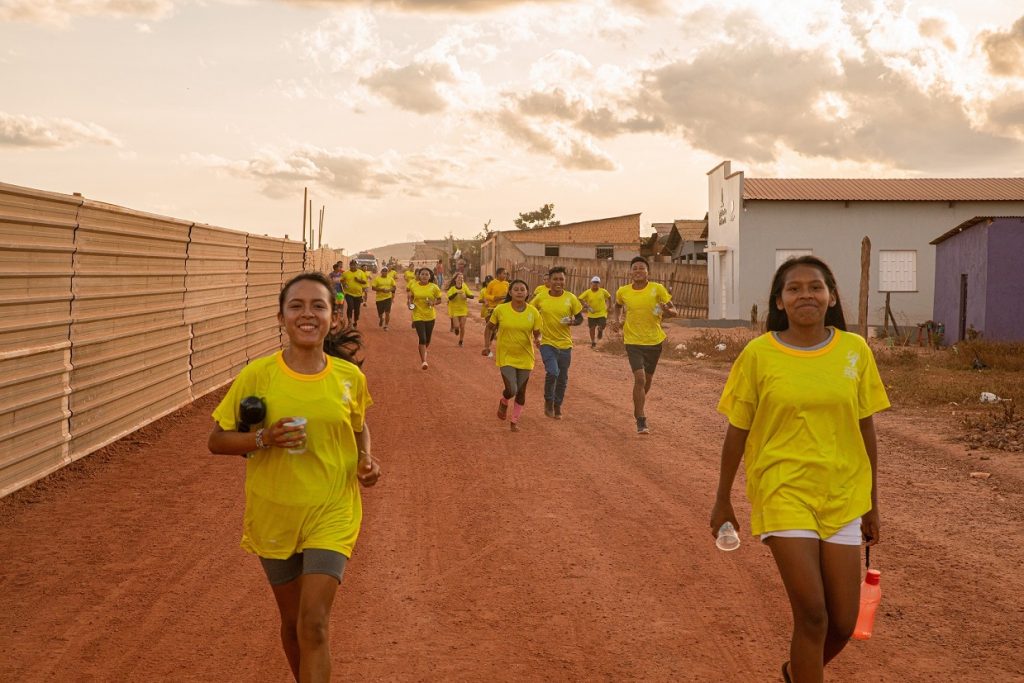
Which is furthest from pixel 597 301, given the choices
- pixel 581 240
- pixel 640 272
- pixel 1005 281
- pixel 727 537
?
pixel 581 240

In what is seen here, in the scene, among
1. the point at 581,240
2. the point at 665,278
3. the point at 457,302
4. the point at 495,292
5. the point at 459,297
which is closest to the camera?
the point at 495,292

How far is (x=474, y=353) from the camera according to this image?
71.5ft

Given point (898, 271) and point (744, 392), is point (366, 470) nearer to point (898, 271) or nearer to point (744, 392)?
point (744, 392)

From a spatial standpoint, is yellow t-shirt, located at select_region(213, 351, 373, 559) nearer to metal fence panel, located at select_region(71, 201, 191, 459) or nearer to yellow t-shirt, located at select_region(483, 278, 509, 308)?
metal fence panel, located at select_region(71, 201, 191, 459)

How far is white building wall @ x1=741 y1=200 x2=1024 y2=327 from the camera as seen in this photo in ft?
105

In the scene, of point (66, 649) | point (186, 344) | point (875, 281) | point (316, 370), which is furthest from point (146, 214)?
point (875, 281)

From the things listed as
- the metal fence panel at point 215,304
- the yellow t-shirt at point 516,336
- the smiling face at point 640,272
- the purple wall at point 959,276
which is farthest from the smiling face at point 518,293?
the purple wall at point 959,276

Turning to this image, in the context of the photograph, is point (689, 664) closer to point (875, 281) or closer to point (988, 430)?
point (988, 430)

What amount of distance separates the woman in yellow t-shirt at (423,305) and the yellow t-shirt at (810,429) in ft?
47.2

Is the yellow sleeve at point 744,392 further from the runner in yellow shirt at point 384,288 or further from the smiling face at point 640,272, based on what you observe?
the runner in yellow shirt at point 384,288

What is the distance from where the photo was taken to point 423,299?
18.5m

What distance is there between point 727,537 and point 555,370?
28.2ft

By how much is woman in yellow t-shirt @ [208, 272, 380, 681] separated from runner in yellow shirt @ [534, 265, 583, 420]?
8.60 meters

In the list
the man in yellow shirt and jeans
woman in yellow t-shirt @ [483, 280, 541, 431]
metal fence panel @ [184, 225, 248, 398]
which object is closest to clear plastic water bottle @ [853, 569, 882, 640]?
the man in yellow shirt and jeans
